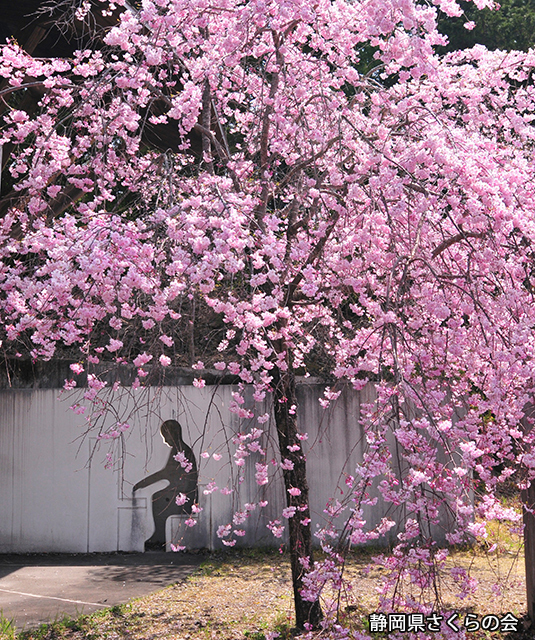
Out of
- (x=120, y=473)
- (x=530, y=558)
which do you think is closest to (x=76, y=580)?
(x=120, y=473)

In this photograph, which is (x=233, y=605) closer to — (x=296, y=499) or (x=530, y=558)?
(x=296, y=499)

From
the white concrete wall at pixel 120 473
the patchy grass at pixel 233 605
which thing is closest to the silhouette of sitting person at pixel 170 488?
the white concrete wall at pixel 120 473

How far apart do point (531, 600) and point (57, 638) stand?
10.1ft

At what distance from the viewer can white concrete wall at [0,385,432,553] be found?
21.0ft

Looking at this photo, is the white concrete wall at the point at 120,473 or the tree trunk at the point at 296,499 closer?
the tree trunk at the point at 296,499

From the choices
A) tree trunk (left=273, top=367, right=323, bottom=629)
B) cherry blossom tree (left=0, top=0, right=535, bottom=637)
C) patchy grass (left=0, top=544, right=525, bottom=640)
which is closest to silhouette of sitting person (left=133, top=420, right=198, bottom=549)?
patchy grass (left=0, top=544, right=525, bottom=640)

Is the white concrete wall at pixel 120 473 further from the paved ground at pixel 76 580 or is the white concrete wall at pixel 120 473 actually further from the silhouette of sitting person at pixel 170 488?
the paved ground at pixel 76 580

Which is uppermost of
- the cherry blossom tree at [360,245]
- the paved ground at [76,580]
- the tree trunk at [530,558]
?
the cherry blossom tree at [360,245]

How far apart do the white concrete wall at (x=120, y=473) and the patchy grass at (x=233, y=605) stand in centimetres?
74

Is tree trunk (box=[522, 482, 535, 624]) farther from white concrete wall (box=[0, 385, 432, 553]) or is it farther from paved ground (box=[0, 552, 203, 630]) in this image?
paved ground (box=[0, 552, 203, 630])

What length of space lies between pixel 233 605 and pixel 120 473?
226cm

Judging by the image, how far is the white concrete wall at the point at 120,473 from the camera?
21.0 ft

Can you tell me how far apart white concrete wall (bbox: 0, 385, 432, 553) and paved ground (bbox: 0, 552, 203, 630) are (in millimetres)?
235

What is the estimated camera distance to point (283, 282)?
12.8 ft
